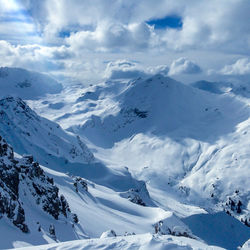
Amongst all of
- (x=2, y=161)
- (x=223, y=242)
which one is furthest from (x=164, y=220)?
(x=223, y=242)

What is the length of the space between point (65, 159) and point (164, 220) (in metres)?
91.5

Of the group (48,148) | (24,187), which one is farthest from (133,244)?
(48,148)

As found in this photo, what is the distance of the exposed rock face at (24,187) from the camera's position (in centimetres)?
3442

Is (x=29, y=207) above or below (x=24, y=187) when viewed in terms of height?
below

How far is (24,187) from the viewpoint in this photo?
43.1 metres

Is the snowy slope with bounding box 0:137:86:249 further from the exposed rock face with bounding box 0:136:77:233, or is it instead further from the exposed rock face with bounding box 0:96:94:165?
the exposed rock face with bounding box 0:96:94:165

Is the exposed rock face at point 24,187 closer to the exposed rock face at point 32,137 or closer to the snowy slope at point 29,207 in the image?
the snowy slope at point 29,207

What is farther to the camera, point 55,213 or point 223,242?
point 223,242

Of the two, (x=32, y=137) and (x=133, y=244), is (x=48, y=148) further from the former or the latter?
(x=133, y=244)

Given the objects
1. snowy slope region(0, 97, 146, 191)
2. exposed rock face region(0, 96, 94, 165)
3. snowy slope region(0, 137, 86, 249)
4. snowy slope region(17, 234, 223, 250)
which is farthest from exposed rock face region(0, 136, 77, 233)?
exposed rock face region(0, 96, 94, 165)

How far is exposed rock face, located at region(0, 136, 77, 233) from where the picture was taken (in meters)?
34.4

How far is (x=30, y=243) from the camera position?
98.5 ft

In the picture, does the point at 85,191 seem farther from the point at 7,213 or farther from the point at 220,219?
the point at 220,219

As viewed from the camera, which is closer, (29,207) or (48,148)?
(29,207)
